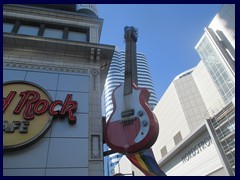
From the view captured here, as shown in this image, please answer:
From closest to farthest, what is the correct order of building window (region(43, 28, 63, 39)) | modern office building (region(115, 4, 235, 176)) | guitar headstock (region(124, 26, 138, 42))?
guitar headstock (region(124, 26, 138, 42))
building window (region(43, 28, 63, 39))
modern office building (region(115, 4, 235, 176))

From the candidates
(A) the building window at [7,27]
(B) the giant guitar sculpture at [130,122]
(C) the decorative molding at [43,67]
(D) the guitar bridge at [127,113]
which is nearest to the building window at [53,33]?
(A) the building window at [7,27]

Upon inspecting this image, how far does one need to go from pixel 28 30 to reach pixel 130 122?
357 inches

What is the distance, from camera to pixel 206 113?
3919 cm

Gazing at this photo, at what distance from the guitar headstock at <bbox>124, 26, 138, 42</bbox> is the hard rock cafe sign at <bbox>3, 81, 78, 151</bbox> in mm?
5131

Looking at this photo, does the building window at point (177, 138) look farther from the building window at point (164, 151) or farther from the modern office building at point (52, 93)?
the modern office building at point (52, 93)

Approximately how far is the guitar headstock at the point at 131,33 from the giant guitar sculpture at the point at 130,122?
9.79 ft

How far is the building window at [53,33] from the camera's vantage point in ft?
45.0

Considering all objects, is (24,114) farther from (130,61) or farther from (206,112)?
(206,112)

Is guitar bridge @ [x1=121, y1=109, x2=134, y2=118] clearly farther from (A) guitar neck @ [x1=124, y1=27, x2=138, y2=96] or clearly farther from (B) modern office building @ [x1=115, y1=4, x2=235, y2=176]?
(B) modern office building @ [x1=115, y1=4, x2=235, y2=176]

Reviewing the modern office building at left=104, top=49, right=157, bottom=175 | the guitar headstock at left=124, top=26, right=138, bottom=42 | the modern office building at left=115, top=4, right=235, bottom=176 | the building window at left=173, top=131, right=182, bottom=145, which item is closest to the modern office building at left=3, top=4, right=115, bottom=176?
the guitar headstock at left=124, top=26, right=138, bottom=42

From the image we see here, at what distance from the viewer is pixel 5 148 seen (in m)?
8.74

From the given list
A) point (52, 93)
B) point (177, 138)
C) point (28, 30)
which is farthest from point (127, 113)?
point (177, 138)

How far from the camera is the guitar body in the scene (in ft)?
28.3
